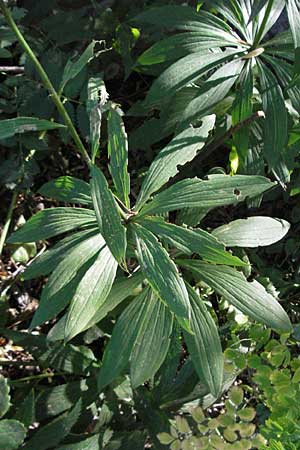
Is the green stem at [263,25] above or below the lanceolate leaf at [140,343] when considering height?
above

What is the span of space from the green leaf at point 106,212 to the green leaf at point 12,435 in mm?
595

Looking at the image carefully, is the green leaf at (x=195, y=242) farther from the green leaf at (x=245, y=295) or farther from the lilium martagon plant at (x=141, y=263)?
the green leaf at (x=245, y=295)

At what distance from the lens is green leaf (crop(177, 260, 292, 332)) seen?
5.56ft

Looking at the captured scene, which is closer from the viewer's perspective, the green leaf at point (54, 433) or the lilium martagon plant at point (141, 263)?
the lilium martagon plant at point (141, 263)

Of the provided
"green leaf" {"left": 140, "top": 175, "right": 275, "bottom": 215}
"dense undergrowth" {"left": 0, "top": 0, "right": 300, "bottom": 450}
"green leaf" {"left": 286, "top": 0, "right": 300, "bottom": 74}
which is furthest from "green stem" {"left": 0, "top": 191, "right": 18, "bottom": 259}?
"green leaf" {"left": 286, "top": 0, "right": 300, "bottom": 74}

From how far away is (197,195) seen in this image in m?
1.64

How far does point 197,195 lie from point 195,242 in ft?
0.48

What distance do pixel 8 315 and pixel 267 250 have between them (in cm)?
100

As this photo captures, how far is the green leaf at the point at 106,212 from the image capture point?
147 centimetres

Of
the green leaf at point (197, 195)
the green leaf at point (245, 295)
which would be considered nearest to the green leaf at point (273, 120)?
the green leaf at point (197, 195)

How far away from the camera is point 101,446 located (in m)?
1.92

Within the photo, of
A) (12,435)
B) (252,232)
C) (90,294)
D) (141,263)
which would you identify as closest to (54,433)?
(12,435)

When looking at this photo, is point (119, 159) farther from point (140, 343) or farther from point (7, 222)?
point (7, 222)

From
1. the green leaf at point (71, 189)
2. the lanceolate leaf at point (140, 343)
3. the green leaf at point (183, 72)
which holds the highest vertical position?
the green leaf at point (183, 72)
